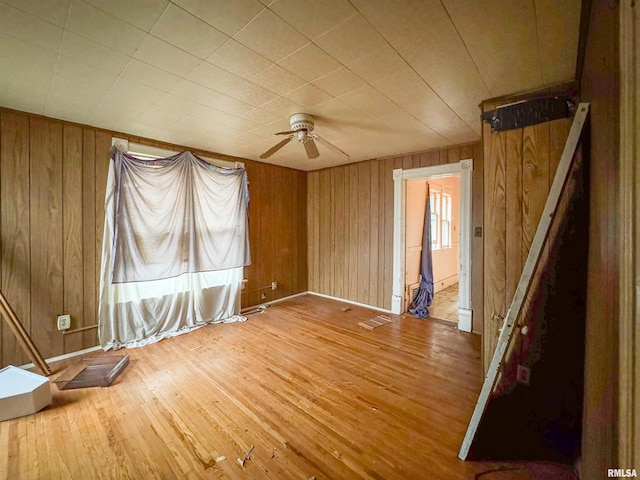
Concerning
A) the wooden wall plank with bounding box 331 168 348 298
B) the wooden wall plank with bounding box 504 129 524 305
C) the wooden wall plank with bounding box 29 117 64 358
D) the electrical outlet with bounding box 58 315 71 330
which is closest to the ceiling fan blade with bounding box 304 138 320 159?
the wooden wall plank with bounding box 504 129 524 305

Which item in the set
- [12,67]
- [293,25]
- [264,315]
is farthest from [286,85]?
[264,315]

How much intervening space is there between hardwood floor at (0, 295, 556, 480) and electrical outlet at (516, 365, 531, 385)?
0.48m

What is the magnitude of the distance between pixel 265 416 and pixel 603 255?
2126 millimetres

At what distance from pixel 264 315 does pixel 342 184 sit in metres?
2.65

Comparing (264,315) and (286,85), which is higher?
(286,85)

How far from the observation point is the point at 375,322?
3674mm

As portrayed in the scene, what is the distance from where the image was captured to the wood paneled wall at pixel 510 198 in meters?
1.81

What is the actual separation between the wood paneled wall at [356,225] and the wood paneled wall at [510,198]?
1.45m

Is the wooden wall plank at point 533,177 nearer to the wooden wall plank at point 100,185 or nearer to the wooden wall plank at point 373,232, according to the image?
the wooden wall plank at point 373,232

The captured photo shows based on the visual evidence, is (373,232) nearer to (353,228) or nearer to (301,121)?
(353,228)

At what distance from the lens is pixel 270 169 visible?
14.9 feet

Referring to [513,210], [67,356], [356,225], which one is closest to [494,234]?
[513,210]

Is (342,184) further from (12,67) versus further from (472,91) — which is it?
(12,67)

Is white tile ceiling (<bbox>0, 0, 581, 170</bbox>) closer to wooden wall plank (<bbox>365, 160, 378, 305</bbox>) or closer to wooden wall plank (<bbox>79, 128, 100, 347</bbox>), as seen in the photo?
wooden wall plank (<bbox>79, 128, 100, 347</bbox>)
